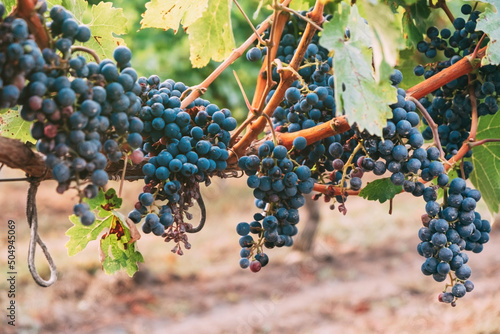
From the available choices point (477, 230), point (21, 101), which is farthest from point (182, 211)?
point (477, 230)

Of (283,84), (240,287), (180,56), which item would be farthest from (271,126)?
(240,287)

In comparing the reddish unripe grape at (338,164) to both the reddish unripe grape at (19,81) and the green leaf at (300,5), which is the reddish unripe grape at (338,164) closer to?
the green leaf at (300,5)

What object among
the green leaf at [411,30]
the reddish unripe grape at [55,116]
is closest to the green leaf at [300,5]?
the green leaf at [411,30]

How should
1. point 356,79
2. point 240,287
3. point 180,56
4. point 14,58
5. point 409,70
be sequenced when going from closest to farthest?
point 14,58 → point 356,79 → point 409,70 → point 180,56 → point 240,287

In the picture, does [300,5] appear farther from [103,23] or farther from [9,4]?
[9,4]

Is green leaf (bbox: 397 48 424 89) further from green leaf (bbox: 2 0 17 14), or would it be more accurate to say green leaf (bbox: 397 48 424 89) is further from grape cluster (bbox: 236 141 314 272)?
green leaf (bbox: 2 0 17 14)

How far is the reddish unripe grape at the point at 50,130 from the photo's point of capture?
663 mm

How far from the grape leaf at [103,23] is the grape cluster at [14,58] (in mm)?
383

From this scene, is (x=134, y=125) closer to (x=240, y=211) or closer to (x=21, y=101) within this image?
(x=21, y=101)

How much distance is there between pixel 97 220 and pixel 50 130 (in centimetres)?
32

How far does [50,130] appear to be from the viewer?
2.18 feet

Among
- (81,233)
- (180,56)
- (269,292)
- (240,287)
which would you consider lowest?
(240,287)

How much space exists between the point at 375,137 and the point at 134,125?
1.33 feet

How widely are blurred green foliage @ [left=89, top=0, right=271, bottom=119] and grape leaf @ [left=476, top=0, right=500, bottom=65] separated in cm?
393
